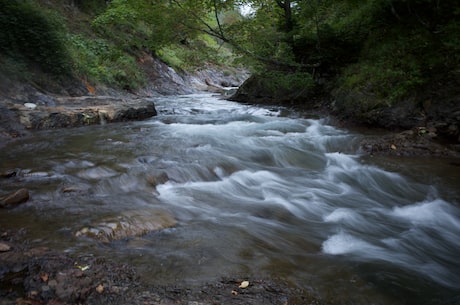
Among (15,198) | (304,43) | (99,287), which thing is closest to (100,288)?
(99,287)

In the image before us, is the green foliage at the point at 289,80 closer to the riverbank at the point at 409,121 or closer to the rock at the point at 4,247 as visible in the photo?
the riverbank at the point at 409,121

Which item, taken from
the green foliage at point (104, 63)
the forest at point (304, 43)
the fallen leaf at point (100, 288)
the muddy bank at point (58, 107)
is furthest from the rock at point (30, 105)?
the fallen leaf at point (100, 288)

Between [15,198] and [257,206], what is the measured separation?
272 cm

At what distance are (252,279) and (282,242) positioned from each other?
3.32ft

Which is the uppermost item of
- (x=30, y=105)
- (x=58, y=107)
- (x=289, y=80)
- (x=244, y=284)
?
(x=289, y=80)

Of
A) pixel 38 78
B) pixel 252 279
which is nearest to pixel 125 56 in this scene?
pixel 38 78

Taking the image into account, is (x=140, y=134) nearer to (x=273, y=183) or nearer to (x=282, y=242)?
(x=273, y=183)

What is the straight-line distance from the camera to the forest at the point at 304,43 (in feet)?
23.9

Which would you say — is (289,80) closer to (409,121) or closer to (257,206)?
(409,121)

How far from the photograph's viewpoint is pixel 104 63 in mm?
13953

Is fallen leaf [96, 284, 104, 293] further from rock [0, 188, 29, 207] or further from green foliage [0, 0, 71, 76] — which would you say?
green foliage [0, 0, 71, 76]

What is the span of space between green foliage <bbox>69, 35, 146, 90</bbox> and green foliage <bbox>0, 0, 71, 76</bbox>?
127cm

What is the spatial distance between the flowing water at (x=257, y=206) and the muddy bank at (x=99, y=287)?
13cm

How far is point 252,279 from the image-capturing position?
8.14ft
